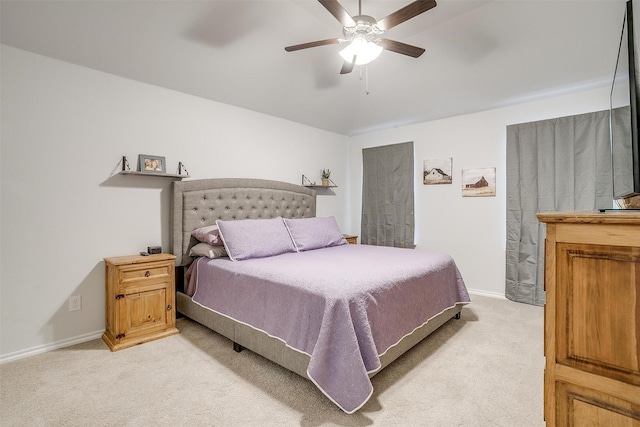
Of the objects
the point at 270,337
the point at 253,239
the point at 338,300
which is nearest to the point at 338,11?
the point at 338,300

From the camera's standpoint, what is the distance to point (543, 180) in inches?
140

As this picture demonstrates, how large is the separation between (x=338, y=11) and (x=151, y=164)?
90.6 inches

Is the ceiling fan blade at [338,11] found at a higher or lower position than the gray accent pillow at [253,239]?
higher

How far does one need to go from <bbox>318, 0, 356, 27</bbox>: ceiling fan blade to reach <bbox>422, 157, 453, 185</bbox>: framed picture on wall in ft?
9.66

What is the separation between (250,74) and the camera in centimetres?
324

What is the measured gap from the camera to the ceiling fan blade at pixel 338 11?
5.68 feet

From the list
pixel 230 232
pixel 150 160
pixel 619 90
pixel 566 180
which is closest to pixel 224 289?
pixel 230 232

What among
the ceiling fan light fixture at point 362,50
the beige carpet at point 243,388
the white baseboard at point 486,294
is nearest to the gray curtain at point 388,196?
the white baseboard at point 486,294

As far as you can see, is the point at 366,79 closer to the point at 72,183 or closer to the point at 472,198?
the point at 472,198

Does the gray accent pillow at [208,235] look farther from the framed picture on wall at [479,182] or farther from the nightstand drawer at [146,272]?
the framed picture on wall at [479,182]

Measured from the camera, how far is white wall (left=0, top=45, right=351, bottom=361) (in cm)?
237

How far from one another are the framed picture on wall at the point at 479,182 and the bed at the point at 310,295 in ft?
5.20

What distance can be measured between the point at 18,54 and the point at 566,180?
537cm

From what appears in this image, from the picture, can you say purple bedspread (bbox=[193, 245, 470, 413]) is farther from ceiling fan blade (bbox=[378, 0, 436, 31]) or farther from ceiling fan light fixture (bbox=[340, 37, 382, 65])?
ceiling fan blade (bbox=[378, 0, 436, 31])
